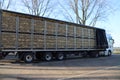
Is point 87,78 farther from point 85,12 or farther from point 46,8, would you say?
point 85,12

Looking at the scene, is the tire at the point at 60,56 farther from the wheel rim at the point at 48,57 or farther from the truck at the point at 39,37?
the wheel rim at the point at 48,57

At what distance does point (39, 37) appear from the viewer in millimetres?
23766

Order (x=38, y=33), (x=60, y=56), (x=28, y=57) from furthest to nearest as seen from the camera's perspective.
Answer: (x=60, y=56) < (x=38, y=33) < (x=28, y=57)

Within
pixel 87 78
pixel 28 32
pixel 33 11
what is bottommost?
pixel 87 78

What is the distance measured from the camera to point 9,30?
20.8m

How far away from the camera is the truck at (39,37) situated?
20.9 meters

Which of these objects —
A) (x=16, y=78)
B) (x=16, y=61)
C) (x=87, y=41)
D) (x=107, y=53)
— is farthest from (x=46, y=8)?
(x=16, y=78)

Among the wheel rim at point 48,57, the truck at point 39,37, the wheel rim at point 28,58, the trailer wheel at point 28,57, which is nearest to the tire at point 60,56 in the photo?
the truck at point 39,37

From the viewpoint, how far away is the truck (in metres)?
20.9

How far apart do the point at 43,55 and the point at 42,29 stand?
7.51ft

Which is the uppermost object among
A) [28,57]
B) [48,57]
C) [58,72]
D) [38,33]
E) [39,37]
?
[38,33]

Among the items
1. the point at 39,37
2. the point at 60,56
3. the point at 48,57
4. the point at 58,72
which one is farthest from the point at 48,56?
the point at 58,72

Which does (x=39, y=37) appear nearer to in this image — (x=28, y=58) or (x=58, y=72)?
(x=28, y=58)

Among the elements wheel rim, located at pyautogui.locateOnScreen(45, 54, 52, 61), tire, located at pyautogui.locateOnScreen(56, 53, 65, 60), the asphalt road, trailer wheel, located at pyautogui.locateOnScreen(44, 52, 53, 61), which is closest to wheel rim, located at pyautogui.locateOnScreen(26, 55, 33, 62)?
the asphalt road
